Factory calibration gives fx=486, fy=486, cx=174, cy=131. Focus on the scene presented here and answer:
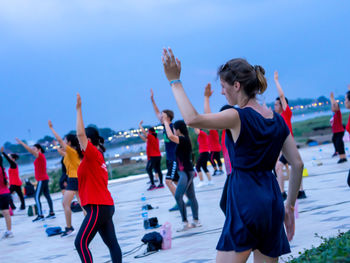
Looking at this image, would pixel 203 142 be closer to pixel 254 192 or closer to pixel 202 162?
pixel 202 162

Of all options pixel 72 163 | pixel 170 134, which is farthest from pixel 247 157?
pixel 72 163

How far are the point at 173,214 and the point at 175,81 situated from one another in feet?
A: 25.6

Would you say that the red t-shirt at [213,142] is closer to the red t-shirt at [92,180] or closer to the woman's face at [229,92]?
the red t-shirt at [92,180]

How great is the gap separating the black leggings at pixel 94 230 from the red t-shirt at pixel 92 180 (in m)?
0.07

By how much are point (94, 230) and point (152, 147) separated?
11183 millimetres

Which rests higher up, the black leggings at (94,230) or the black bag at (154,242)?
the black leggings at (94,230)

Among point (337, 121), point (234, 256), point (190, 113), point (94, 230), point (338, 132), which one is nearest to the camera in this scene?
point (190, 113)

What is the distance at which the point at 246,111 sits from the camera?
9.05ft

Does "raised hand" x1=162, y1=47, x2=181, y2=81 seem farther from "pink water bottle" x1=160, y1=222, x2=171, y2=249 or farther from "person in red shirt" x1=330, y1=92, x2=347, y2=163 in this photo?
"person in red shirt" x1=330, y1=92, x2=347, y2=163

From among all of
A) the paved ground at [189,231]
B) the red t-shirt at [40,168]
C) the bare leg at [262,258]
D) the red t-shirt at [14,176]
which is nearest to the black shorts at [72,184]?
the paved ground at [189,231]

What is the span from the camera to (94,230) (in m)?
5.00

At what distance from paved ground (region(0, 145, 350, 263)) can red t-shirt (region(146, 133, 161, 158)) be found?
2490mm

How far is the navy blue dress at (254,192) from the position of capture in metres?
2.71

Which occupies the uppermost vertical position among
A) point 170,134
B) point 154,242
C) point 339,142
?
point 170,134
